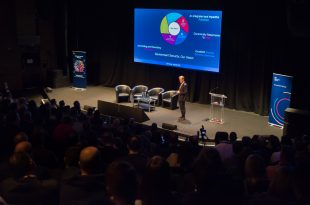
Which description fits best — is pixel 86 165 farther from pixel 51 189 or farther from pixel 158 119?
pixel 158 119

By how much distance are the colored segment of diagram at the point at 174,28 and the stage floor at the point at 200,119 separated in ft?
7.63

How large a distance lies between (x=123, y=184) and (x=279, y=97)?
996 centimetres

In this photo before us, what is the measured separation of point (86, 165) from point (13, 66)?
14.0 m

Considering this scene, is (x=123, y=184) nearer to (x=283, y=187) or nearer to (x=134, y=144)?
(x=283, y=187)

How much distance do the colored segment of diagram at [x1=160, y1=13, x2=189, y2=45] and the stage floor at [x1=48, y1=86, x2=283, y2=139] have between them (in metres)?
2.33

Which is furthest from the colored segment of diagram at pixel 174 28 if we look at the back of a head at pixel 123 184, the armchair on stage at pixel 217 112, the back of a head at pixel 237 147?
the back of a head at pixel 123 184

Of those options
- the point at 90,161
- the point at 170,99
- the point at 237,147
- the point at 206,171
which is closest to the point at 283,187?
the point at 206,171

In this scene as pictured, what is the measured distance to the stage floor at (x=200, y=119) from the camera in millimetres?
11992

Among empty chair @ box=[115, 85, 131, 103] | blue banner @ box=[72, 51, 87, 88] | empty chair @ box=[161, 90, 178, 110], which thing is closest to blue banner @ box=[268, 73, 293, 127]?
empty chair @ box=[161, 90, 178, 110]

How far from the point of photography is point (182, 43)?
48.2 ft

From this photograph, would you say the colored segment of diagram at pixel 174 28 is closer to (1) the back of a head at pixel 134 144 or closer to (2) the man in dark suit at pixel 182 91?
(2) the man in dark suit at pixel 182 91

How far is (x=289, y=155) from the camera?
548cm

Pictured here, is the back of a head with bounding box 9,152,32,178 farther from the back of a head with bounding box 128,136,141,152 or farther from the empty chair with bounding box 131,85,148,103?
the empty chair with bounding box 131,85,148,103

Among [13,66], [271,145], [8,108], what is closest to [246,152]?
[271,145]
